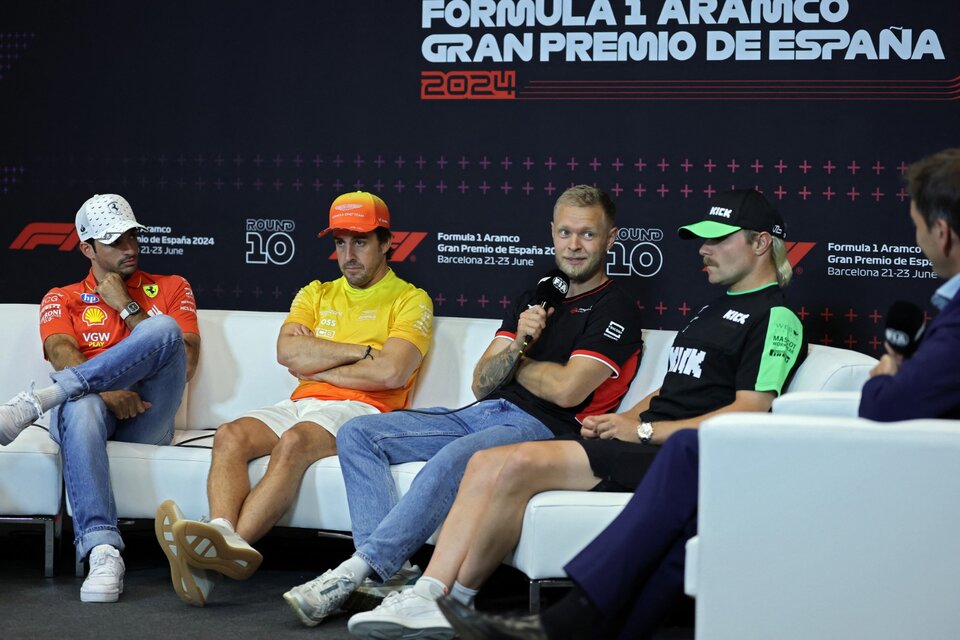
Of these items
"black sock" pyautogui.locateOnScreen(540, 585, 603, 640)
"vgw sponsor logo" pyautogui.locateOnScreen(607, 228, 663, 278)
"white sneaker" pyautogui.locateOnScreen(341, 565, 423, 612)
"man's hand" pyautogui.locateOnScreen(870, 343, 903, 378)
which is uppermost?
"vgw sponsor logo" pyautogui.locateOnScreen(607, 228, 663, 278)

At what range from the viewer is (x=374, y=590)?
332 cm

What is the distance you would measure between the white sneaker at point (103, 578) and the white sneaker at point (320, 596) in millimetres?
622

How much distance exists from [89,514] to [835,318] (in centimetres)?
275

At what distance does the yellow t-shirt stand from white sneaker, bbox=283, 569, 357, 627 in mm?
921

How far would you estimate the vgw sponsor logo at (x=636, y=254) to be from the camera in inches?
182

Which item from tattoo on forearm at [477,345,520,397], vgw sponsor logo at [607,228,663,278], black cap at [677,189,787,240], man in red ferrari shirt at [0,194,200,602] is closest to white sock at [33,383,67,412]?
man in red ferrari shirt at [0,194,200,602]

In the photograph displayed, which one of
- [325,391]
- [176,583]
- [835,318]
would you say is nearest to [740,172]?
[835,318]

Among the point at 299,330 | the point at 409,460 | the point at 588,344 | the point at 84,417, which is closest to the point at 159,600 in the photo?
the point at 84,417

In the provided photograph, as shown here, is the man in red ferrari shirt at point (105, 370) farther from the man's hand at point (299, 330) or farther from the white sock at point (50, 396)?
the man's hand at point (299, 330)

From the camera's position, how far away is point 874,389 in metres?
2.37

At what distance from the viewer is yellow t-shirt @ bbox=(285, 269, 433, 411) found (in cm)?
403

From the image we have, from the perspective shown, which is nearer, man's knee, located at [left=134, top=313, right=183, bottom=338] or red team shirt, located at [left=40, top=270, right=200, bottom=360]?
man's knee, located at [left=134, top=313, right=183, bottom=338]

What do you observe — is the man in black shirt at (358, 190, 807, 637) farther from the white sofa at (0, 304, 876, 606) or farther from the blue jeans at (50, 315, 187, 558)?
the blue jeans at (50, 315, 187, 558)

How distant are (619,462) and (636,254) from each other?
168 cm
